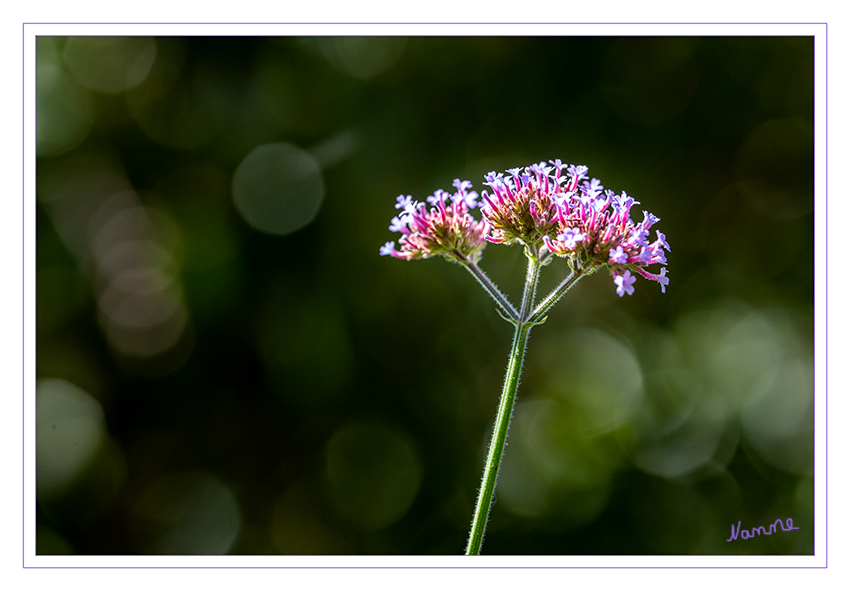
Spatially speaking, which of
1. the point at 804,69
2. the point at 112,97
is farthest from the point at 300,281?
the point at 804,69

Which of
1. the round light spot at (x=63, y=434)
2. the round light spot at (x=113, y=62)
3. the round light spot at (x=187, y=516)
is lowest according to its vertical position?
the round light spot at (x=187, y=516)

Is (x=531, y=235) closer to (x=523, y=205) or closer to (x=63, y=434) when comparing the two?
(x=523, y=205)

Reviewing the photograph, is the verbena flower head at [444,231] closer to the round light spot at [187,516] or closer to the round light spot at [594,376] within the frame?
the round light spot at [594,376]

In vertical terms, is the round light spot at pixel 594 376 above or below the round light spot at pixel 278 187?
below
